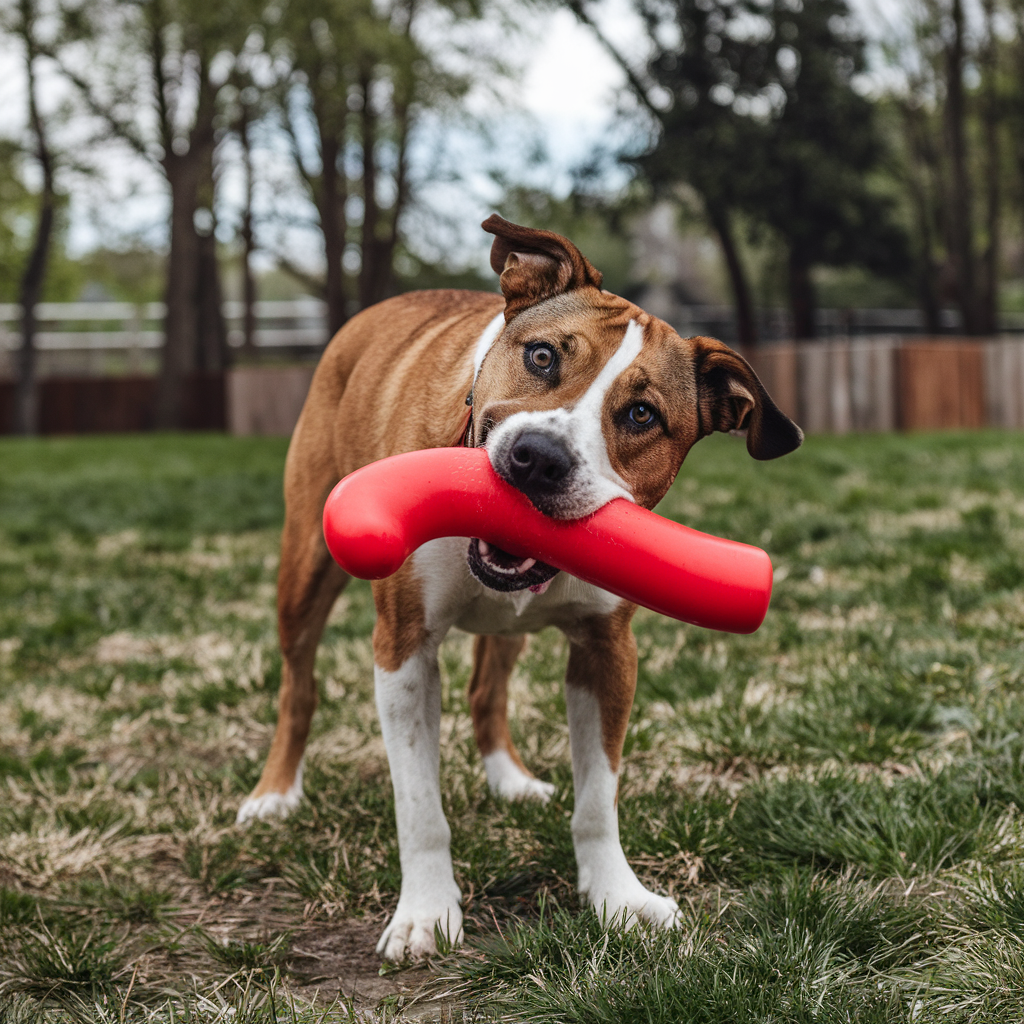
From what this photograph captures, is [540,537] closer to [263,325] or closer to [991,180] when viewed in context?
[991,180]

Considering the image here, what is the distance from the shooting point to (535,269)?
2.97 m

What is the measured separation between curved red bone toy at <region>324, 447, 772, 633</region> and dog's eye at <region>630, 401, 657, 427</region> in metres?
0.25

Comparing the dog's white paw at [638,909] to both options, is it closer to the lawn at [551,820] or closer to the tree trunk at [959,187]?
the lawn at [551,820]

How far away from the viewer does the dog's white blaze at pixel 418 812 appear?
2.64 m

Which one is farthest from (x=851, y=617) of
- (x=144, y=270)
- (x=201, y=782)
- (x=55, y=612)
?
(x=144, y=270)

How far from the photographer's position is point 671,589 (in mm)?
2396

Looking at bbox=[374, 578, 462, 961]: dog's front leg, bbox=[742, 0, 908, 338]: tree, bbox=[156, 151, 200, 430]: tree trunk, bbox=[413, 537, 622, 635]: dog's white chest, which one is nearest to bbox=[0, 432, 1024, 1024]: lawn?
bbox=[374, 578, 462, 961]: dog's front leg

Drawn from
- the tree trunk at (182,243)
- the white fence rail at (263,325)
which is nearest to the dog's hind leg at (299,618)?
the tree trunk at (182,243)

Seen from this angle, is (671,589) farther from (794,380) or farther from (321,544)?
(794,380)

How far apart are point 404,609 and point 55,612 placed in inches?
150

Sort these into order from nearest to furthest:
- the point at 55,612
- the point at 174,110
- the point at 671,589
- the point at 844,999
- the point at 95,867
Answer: the point at 844,999
the point at 671,589
the point at 95,867
the point at 55,612
the point at 174,110

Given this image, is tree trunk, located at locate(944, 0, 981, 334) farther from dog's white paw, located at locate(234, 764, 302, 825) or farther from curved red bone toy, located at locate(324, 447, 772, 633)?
curved red bone toy, located at locate(324, 447, 772, 633)

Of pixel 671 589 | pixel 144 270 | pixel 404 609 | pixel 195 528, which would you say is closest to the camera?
pixel 671 589

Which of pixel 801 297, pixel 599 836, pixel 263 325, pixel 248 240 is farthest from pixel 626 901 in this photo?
pixel 263 325
